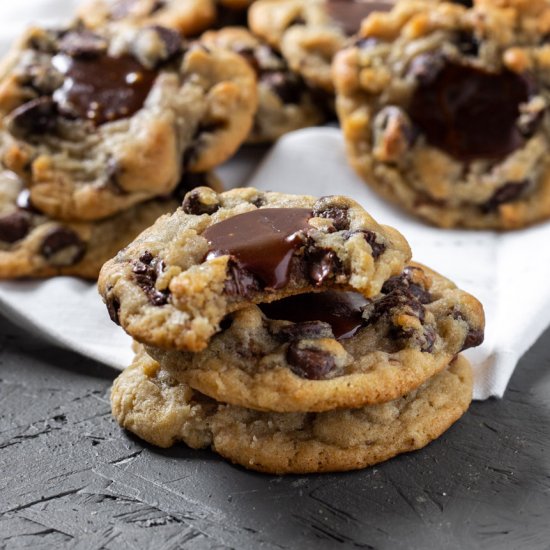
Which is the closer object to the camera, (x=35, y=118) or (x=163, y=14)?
(x=35, y=118)

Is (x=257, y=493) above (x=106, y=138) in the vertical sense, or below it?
below

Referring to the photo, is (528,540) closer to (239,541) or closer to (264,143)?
(239,541)

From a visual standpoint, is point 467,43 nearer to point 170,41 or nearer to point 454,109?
point 454,109

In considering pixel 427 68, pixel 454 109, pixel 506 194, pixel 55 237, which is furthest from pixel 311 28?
pixel 55 237

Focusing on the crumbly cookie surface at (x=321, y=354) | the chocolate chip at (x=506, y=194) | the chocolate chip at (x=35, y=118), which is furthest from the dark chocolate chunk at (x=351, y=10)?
the crumbly cookie surface at (x=321, y=354)

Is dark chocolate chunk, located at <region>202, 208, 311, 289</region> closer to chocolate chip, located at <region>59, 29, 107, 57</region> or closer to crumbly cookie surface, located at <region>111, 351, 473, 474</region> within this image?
crumbly cookie surface, located at <region>111, 351, 473, 474</region>

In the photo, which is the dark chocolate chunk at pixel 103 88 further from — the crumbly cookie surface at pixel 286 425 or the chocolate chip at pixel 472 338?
the chocolate chip at pixel 472 338

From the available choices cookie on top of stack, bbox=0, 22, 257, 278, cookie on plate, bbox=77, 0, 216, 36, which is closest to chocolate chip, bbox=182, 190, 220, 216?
cookie on top of stack, bbox=0, 22, 257, 278

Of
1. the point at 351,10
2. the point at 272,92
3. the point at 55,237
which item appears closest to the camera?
the point at 55,237
